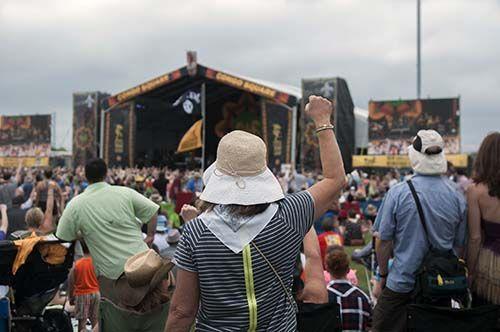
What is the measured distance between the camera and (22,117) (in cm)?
3209

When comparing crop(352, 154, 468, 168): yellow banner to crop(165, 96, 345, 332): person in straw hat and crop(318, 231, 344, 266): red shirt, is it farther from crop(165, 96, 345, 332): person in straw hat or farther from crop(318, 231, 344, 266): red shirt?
crop(165, 96, 345, 332): person in straw hat

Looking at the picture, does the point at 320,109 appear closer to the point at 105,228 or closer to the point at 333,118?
the point at 105,228

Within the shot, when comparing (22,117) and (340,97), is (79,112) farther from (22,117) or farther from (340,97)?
(340,97)

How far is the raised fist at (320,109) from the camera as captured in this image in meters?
2.10

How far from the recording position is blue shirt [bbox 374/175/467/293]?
123 inches

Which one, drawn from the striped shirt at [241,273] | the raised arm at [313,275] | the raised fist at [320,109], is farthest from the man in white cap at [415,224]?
the striped shirt at [241,273]

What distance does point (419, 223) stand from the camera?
10.4 ft

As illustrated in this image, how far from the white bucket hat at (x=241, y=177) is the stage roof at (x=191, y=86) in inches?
883

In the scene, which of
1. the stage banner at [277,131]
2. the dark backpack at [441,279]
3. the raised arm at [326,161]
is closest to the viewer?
the raised arm at [326,161]

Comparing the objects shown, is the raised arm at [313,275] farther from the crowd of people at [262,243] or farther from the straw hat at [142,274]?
the straw hat at [142,274]

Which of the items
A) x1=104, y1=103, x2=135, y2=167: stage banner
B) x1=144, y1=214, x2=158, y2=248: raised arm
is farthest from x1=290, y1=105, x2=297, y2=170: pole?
x1=144, y1=214, x2=158, y2=248: raised arm

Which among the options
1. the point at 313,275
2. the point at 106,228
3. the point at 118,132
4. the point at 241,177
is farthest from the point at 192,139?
the point at 241,177

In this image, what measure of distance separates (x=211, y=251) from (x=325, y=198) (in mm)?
475

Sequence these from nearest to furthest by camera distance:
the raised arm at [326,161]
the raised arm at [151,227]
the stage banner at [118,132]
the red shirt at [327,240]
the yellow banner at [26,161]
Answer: the raised arm at [326,161] < the raised arm at [151,227] < the red shirt at [327,240] < the stage banner at [118,132] < the yellow banner at [26,161]
